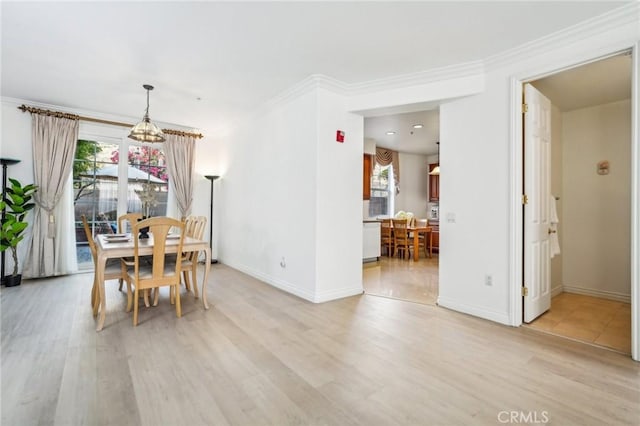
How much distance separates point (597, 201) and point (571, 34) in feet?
8.14

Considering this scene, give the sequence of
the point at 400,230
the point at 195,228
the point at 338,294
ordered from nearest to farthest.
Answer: the point at 338,294
the point at 195,228
the point at 400,230

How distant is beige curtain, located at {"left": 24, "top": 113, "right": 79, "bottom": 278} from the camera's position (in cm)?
448

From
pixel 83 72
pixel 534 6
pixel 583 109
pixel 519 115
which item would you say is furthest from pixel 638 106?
pixel 83 72

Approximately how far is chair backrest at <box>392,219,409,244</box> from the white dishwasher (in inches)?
22.5

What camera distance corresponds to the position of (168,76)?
3588 mm

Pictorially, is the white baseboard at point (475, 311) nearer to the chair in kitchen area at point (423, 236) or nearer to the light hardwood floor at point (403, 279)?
the light hardwood floor at point (403, 279)

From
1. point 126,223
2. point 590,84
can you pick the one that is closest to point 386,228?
point 590,84

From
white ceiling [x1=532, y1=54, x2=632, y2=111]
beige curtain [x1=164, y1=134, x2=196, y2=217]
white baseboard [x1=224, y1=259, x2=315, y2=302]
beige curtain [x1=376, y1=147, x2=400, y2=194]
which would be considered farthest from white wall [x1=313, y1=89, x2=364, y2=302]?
beige curtain [x1=376, y1=147, x2=400, y2=194]

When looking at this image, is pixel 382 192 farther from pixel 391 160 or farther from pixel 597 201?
pixel 597 201

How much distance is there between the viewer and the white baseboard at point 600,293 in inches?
147

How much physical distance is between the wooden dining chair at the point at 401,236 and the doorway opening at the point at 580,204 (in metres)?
2.77

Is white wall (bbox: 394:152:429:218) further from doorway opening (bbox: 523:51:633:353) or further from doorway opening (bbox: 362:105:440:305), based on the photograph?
doorway opening (bbox: 523:51:633:353)

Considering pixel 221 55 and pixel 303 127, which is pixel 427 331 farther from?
pixel 221 55

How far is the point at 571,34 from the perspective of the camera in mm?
2539
